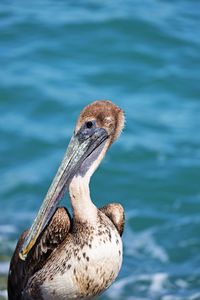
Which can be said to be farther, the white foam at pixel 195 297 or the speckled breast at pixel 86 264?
the white foam at pixel 195 297

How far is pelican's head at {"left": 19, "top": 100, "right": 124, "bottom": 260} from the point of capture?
6375mm

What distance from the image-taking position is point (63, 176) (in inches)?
252

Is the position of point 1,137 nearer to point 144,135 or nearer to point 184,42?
point 144,135

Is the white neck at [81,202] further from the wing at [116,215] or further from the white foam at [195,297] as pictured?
the white foam at [195,297]

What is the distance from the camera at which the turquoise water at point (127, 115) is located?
10070mm

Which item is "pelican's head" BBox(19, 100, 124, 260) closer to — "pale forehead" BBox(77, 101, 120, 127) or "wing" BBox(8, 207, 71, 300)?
"pale forehead" BBox(77, 101, 120, 127)

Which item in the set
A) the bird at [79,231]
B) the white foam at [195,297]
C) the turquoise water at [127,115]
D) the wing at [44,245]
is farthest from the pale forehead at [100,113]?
the white foam at [195,297]

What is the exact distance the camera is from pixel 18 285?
6898 millimetres

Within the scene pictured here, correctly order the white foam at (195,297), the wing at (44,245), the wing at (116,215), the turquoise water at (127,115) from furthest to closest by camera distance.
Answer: the turquoise water at (127,115) → the white foam at (195,297) → the wing at (116,215) → the wing at (44,245)

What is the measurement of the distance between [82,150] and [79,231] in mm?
535

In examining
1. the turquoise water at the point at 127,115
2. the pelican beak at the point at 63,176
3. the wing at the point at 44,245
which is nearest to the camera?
the pelican beak at the point at 63,176

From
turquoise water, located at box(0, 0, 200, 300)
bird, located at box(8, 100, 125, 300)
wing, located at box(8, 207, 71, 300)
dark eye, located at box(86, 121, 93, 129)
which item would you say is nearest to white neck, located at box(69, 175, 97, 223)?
bird, located at box(8, 100, 125, 300)

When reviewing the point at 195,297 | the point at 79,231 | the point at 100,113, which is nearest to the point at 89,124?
the point at 100,113

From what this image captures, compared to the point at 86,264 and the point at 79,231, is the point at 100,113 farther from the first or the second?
the point at 86,264
